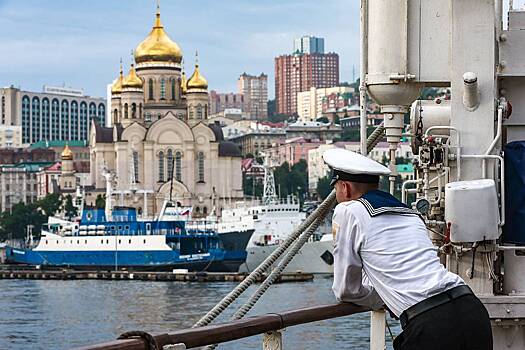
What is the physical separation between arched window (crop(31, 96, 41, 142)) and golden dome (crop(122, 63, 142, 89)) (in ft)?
293

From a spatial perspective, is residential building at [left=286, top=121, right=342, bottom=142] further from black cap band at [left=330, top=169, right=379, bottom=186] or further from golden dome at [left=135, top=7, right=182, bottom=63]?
black cap band at [left=330, top=169, right=379, bottom=186]

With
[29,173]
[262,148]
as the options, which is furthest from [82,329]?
[262,148]

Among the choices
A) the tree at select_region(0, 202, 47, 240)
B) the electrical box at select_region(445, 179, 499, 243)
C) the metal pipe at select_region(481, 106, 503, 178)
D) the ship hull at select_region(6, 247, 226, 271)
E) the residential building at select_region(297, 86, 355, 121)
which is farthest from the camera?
the residential building at select_region(297, 86, 355, 121)

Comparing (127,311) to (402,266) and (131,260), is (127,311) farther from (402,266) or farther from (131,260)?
(402,266)

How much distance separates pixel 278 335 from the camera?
4.20 meters

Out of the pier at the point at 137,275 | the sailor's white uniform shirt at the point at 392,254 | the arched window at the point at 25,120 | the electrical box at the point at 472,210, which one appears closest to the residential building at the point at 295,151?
the arched window at the point at 25,120

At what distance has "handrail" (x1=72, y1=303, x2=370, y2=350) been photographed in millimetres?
3426

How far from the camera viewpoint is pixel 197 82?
301ft

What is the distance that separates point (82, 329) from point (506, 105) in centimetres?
2862

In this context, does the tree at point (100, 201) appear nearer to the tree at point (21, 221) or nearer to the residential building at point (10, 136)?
the tree at point (21, 221)

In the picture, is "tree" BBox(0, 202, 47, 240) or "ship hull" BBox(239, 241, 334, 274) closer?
"ship hull" BBox(239, 241, 334, 274)

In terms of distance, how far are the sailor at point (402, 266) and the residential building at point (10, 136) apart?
164 meters

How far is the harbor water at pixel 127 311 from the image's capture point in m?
29.1

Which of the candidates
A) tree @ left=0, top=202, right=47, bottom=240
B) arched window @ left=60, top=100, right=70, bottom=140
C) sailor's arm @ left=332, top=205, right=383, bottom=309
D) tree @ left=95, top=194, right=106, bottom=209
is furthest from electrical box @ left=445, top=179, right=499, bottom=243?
arched window @ left=60, top=100, right=70, bottom=140
